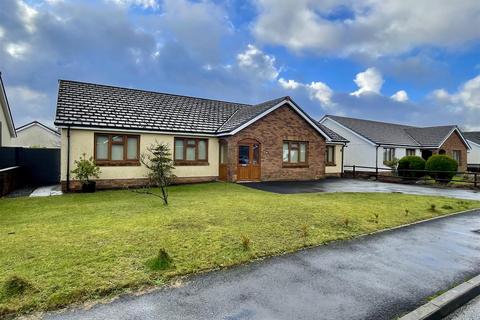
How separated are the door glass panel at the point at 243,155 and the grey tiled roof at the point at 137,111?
1583 mm

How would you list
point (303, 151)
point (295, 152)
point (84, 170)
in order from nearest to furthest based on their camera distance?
1. point (84, 170)
2. point (295, 152)
3. point (303, 151)

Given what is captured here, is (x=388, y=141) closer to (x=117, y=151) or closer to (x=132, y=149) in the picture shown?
(x=132, y=149)

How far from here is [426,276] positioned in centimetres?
505

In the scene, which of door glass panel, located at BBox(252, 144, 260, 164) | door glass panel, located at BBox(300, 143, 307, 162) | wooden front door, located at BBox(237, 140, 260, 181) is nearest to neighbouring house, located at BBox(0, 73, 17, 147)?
wooden front door, located at BBox(237, 140, 260, 181)

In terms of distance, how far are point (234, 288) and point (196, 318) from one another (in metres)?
0.91

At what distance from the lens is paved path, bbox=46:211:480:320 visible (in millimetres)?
3693

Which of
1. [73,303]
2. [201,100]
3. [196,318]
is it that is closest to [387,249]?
[196,318]

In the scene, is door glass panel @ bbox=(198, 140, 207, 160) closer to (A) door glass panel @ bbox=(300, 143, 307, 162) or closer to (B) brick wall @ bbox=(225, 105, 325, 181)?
(B) brick wall @ bbox=(225, 105, 325, 181)

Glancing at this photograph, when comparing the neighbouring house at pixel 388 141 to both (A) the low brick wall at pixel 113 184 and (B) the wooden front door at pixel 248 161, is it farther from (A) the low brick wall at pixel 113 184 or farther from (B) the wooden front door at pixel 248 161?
(A) the low brick wall at pixel 113 184

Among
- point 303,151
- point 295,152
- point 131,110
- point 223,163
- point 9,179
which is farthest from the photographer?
point 303,151

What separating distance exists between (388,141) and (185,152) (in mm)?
23105

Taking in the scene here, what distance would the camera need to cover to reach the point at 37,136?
39.8m

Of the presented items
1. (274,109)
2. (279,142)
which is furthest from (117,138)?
(279,142)

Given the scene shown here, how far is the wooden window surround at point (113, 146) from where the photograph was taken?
15797 mm
